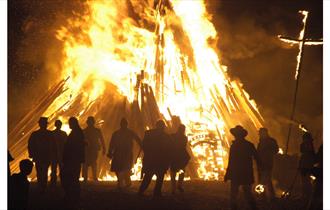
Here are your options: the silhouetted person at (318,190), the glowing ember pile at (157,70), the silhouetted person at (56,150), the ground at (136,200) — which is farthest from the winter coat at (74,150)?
the glowing ember pile at (157,70)

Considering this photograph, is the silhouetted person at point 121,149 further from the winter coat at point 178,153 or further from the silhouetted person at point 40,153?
the silhouetted person at point 40,153

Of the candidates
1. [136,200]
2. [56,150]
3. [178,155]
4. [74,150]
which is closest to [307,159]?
[178,155]

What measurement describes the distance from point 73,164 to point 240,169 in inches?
128

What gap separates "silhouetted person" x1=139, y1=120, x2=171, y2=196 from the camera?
10.6 metres

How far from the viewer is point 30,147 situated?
36.1 ft

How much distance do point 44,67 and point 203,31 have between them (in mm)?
7341

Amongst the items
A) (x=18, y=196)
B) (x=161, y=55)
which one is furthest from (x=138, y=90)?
(x=18, y=196)

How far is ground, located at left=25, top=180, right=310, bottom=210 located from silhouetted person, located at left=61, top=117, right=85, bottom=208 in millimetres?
306

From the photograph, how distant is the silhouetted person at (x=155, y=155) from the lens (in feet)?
34.8

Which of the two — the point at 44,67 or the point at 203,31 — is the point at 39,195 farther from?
the point at 44,67

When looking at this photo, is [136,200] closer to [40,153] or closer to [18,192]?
[40,153]

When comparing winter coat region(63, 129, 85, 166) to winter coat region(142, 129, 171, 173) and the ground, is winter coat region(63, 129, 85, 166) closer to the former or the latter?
the ground

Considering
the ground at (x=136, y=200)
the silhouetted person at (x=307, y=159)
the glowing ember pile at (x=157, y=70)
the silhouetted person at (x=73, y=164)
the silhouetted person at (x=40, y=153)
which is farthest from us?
the glowing ember pile at (x=157, y=70)

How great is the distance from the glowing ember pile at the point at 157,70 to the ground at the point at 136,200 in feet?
16.0
